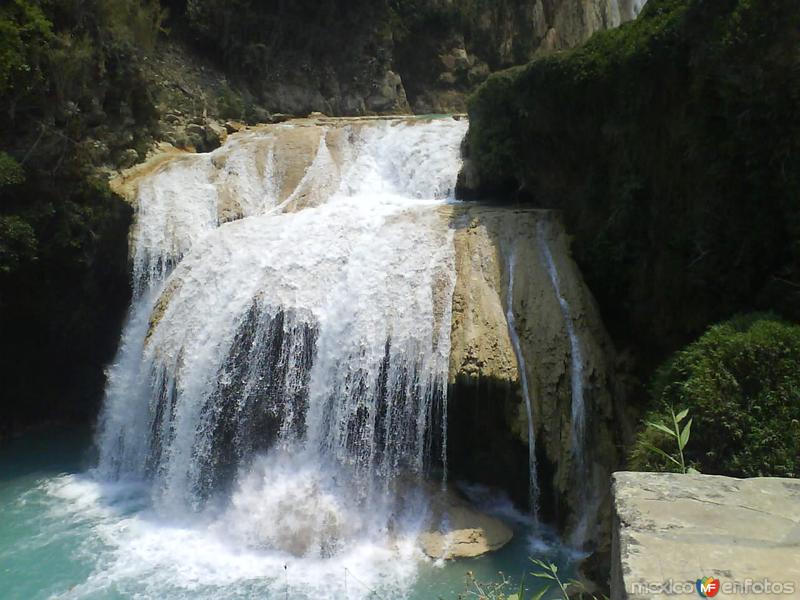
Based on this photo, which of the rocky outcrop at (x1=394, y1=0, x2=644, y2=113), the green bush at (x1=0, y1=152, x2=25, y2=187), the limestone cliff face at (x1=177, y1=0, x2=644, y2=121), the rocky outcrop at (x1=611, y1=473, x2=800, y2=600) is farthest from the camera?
the rocky outcrop at (x1=394, y1=0, x2=644, y2=113)

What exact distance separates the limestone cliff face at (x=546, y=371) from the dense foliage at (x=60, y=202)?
718cm

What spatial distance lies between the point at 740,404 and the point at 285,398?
588 cm

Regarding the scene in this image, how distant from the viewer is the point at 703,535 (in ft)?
7.57

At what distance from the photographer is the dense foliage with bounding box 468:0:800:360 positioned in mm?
7098

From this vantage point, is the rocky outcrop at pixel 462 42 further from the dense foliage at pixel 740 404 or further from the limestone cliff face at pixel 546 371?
the dense foliage at pixel 740 404

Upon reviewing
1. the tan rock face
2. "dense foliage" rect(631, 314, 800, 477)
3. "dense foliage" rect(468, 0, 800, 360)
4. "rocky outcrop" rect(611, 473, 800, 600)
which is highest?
"dense foliage" rect(468, 0, 800, 360)

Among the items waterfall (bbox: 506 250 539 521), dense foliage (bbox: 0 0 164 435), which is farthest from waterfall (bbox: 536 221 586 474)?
dense foliage (bbox: 0 0 164 435)

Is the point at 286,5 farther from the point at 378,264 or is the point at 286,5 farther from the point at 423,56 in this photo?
the point at 378,264

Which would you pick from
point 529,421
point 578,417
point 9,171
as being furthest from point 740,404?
point 9,171

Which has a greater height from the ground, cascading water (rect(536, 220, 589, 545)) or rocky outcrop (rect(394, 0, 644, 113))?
rocky outcrop (rect(394, 0, 644, 113))

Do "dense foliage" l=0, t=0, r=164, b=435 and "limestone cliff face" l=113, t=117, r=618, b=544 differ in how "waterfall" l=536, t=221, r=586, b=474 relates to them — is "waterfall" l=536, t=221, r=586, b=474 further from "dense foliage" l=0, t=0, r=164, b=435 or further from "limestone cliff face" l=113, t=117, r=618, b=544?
"dense foliage" l=0, t=0, r=164, b=435

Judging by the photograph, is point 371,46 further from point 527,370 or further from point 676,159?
point 527,370

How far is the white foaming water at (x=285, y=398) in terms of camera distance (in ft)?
28.2

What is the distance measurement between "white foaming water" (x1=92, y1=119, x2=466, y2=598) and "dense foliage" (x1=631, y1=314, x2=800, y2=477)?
10.4 ft
